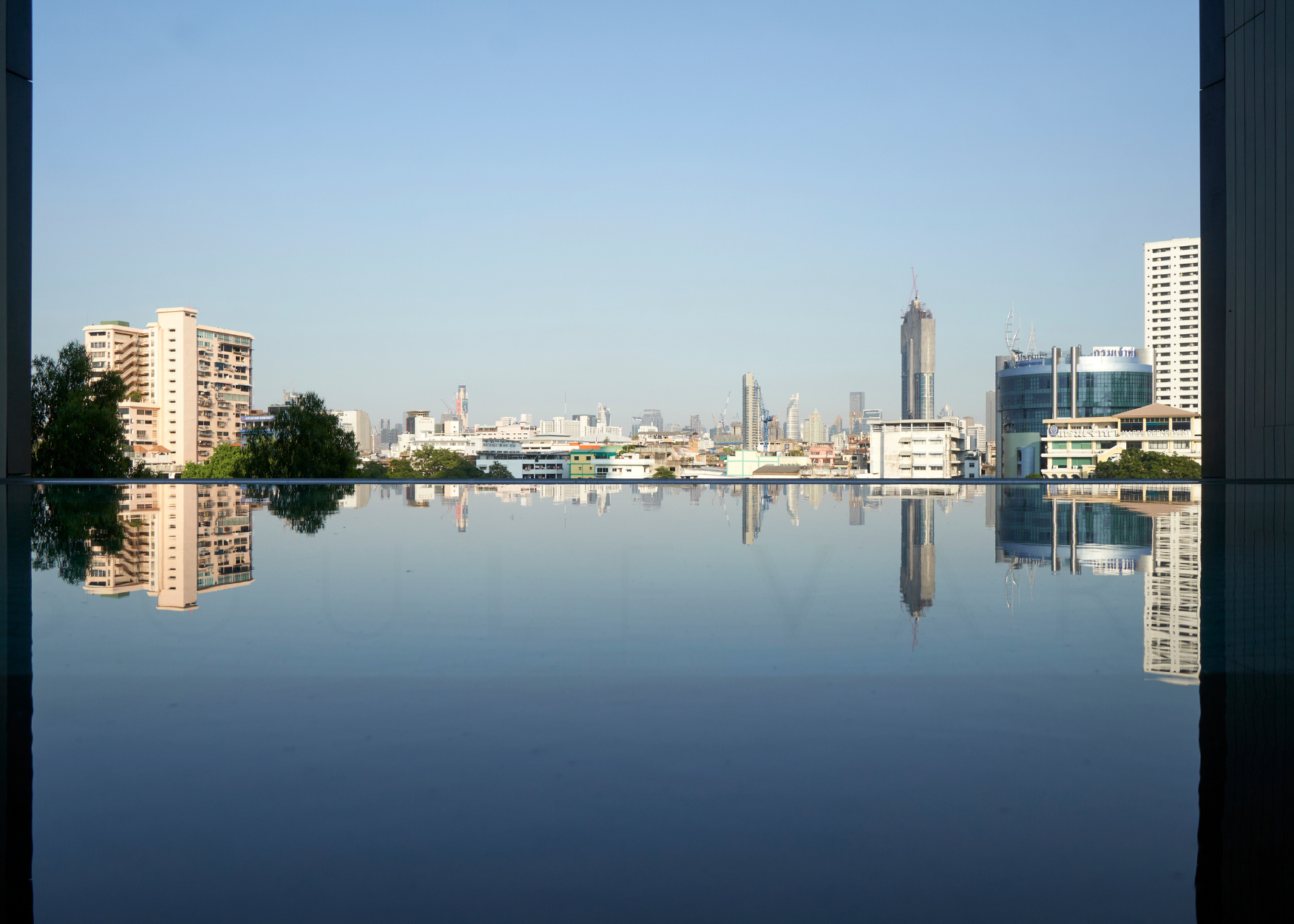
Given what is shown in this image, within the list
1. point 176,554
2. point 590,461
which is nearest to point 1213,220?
point 176,554

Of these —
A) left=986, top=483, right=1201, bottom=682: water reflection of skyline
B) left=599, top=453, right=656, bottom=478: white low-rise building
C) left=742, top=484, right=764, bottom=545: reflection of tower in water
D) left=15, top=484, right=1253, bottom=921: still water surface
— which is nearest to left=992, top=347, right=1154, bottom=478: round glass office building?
left=599, top=453, right=656, bottom=478: white low-rise building

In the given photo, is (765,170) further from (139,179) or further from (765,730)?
(765,730)

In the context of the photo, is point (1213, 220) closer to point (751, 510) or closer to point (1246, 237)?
point (1246, 237)

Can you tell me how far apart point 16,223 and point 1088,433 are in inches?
2908

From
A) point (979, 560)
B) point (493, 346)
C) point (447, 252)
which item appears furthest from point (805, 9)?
point (493, 346)

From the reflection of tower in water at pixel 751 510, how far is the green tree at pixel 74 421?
34.4ft

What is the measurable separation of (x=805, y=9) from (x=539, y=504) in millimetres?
24799

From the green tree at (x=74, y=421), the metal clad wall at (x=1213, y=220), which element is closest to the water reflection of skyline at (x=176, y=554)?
the green tree at (x=74, y=421)

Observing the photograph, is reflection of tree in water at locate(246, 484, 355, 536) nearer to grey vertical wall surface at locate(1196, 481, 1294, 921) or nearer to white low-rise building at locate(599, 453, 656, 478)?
grey vertical wall surface at locate(1196, 481, 1294, 921)

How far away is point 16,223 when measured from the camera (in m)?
11.3

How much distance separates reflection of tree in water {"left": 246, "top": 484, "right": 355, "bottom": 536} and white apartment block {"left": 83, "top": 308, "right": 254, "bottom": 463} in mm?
116742

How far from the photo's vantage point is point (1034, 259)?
6612 centimetres

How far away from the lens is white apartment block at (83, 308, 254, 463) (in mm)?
116812

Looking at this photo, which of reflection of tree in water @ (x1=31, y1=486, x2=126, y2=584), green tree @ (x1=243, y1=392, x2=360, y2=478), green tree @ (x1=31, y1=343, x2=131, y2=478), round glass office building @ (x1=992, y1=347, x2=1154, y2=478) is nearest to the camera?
reflection of tree in water @ (x1=31, y1=486, x2=126, y2=584)
